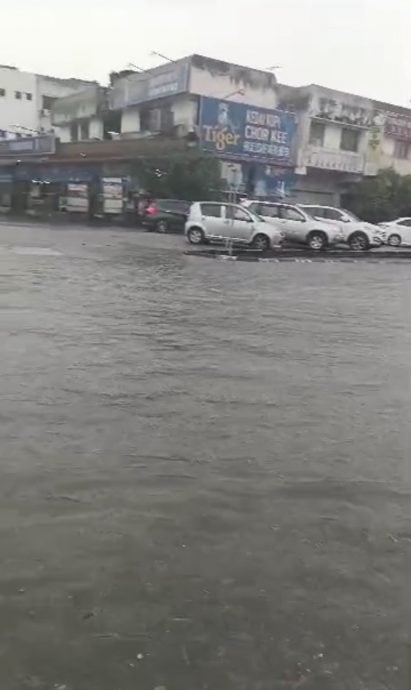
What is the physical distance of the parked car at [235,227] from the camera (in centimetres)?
2292

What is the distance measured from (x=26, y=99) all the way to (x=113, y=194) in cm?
2526

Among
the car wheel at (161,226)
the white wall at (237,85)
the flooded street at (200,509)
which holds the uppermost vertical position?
the white wall at (237,85)

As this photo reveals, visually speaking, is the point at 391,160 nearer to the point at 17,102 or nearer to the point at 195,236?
the point at 195,236

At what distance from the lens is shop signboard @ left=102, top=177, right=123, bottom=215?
3816 cm

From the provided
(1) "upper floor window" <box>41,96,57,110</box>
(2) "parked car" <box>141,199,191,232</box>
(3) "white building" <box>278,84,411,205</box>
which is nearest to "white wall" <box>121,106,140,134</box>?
(3) "white building" <box>278,84,411,205</box>

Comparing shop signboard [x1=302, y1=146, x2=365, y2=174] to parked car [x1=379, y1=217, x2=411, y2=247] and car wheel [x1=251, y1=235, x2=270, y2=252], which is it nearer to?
parked car [x1=379, y1=217, x2=411, y2=247]

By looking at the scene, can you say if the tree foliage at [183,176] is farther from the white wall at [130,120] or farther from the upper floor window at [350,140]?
the upper floor window at [350,140]

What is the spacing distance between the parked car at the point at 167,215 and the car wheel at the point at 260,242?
874cm

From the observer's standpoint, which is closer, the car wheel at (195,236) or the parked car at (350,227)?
the car wheel at (195,236)

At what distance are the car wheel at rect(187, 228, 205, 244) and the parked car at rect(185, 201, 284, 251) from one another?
0.29 feet

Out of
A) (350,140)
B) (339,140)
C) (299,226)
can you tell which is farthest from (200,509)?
(350,140)

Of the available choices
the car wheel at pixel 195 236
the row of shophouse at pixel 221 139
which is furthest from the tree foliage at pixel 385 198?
the car wheel at pixel 195 236

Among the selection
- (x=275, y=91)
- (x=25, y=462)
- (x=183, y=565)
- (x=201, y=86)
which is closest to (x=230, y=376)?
(x=25, y=462)

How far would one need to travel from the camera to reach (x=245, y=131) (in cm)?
3594
